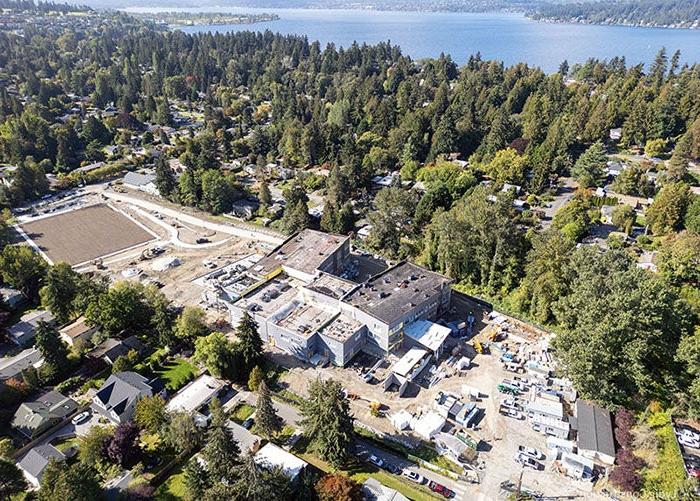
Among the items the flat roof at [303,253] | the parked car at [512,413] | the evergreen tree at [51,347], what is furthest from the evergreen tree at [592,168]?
the evergreen tree at [51,347]

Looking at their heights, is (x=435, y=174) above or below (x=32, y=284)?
above

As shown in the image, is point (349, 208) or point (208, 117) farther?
point (208, 117)

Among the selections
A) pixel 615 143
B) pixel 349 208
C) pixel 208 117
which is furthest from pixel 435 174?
pixel 208 117

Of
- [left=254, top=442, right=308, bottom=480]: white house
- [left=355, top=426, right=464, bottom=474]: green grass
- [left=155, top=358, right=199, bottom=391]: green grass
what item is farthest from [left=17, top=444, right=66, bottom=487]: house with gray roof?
[left=355, top=426, right=464, bottom=474]: green grass

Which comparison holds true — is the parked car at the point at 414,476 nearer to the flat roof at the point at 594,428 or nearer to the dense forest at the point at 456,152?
the flat roof at the point at 594,428

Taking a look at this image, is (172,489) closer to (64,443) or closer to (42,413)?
(64,443)

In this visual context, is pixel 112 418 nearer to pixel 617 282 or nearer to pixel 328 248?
pixel 328 248

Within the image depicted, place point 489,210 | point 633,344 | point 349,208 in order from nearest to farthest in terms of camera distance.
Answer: point 633,344
point 489,210
point 349,208
